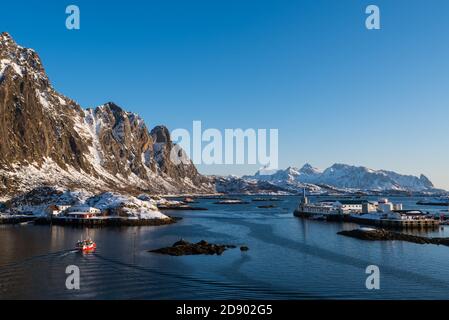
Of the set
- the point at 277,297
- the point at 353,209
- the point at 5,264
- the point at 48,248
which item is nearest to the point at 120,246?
the point at 48,248

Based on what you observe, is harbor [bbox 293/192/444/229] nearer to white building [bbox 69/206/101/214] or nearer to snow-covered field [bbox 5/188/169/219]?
snow-covered field [bbox 5/188/169/219]

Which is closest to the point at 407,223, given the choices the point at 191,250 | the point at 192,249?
the point at 192,249

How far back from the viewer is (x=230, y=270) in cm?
5212

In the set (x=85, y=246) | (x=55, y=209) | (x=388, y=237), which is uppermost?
(x=55, y=209)

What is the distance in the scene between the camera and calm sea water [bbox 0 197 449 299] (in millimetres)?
41531

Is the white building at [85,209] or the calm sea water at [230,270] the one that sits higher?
the white building at [85,209]

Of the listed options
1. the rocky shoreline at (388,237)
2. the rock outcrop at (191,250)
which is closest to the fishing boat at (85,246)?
the rock outcrop at (191,250)

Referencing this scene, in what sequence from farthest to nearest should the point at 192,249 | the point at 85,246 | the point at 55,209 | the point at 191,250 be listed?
the point at 55,209, the point at 192,249, the point at 191,250, the point at 85,246

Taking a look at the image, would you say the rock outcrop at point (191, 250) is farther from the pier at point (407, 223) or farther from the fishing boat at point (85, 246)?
the pier at point (407, 223)

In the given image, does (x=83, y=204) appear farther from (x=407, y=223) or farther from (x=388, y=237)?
(x=407, y=223)

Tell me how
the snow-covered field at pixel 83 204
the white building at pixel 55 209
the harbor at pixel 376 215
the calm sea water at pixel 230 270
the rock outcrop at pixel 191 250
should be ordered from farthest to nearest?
the white building at pixel 55 209 < the snow-covered field at pixel 83 204 < the harbor at pixel 376 215 < the rock outcrop at pixel 191 250 < the calm sea water at pixel 230 270

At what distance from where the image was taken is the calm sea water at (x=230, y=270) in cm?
4153
